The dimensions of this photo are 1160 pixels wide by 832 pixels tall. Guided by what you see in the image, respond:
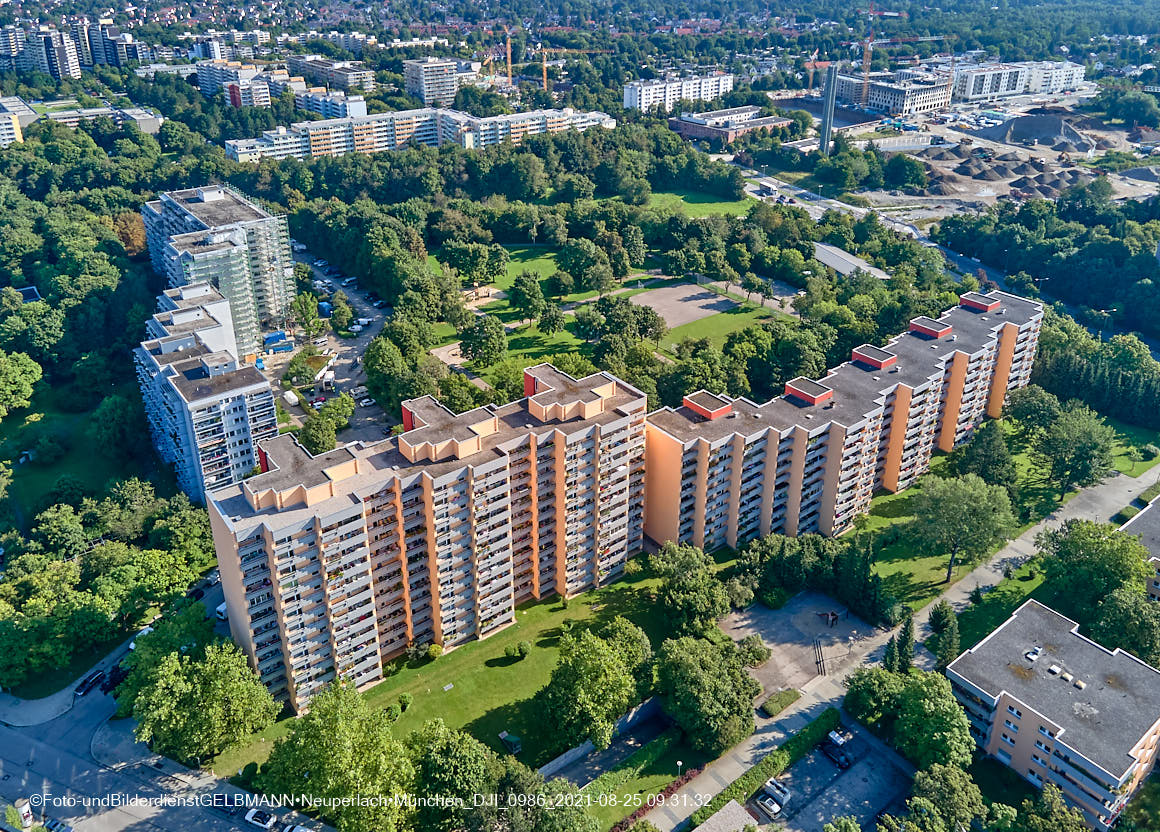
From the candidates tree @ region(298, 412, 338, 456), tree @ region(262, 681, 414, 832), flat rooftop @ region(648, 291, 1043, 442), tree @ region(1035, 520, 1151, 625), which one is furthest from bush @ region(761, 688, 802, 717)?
tree @ region(298, 412, 338, 456)

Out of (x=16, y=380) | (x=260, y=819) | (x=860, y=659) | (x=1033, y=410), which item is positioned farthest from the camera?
(x=16, y=380)

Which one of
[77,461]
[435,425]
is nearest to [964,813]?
[435,425]

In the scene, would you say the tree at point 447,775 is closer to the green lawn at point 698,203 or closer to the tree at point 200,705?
the tree at point 200,705

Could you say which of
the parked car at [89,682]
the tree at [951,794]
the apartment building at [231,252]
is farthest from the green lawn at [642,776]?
the apartment building at [231,252]

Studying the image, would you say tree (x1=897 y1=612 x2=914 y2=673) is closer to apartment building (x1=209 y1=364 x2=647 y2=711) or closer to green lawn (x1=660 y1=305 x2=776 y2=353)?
apartment building (x1=209 y1=364 x2=647 y2=711)

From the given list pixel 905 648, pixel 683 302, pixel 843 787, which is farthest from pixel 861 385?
pixel 683 302

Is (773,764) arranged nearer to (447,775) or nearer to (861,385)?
(447,775)

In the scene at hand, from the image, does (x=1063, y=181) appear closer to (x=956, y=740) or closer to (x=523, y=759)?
(x=956, y=740)

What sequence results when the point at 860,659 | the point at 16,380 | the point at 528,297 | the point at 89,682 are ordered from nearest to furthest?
the point at 89,682
the point at 860,659
the point at 16,380
the point at 528,297
